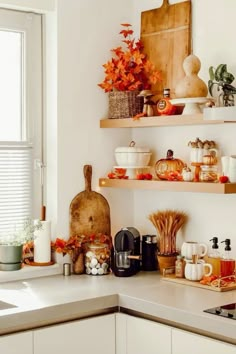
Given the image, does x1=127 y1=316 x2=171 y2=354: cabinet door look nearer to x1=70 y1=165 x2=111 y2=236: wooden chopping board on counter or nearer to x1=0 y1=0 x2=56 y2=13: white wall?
x1=70 y1=165 x2=111 y2=236: wooden chopping board on counter

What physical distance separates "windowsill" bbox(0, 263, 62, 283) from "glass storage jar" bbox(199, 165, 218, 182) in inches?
36.4

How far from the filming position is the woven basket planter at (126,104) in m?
3.77

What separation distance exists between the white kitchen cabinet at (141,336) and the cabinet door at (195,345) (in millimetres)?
42

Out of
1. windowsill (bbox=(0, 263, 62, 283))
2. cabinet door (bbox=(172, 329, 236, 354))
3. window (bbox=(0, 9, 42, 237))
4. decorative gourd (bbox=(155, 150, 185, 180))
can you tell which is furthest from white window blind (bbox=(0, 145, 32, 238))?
cabinet door (bbox=(172, 329, 236, 354))

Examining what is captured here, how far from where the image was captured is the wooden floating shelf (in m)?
3.25

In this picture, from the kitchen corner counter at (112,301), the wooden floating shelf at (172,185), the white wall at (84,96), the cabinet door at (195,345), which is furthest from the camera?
the white wall at (84,96)

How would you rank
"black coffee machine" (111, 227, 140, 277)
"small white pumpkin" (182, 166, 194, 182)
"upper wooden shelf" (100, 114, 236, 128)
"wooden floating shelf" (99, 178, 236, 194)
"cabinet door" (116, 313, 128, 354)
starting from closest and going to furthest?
"cabinet door" (116, 313, 128, 354) < "wooden floating shelf" (99, 178, 236, 194) < "upper wooden shelf" (100, 114, 236, 128) < "small white pumpkin" (182, 166, 194, 182) < "black coffee machine" (111, 227, 140, 277)

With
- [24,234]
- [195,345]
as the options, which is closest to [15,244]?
[24,234]

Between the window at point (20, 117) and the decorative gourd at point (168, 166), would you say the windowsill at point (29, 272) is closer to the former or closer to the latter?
the window at point (20, 117)

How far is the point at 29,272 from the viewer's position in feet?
11.7

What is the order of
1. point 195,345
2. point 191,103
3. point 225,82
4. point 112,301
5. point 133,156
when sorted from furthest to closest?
point 133,156 → point 191,103 → point 225,82 → point 112,301 → point 195,345

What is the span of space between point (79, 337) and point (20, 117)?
129 cm

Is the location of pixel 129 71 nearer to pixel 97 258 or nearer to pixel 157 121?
pixel 157 121

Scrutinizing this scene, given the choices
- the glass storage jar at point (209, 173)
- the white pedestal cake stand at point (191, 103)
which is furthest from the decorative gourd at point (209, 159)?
the white pedestal cake stand at point (191, 103)
